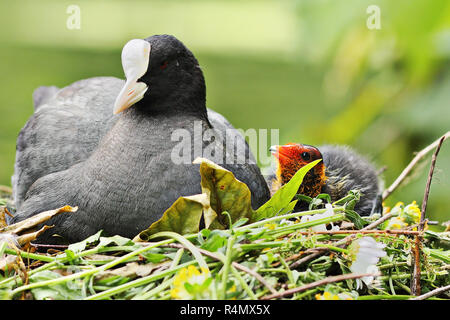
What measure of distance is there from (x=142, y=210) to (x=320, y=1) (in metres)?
1.84

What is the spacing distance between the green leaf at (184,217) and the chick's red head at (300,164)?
79cm

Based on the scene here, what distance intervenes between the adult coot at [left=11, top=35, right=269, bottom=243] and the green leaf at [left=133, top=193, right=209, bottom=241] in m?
0.18

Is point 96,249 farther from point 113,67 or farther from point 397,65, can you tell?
point 113,67

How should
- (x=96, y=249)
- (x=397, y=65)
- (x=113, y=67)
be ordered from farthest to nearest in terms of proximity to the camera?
(x=113, y=67)
(x=397, y=65)
(x=96, y=249)

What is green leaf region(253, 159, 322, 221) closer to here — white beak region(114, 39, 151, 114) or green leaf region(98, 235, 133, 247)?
green leaf region(98, 235, 133, 247)

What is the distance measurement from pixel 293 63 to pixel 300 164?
654cm

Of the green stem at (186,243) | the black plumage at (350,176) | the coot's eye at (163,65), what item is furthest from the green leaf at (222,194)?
the black plumage at (350,176)

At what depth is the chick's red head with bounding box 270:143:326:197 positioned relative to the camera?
9.14ft

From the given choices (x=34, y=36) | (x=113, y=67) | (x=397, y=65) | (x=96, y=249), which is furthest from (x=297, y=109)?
(x=96, y=249)

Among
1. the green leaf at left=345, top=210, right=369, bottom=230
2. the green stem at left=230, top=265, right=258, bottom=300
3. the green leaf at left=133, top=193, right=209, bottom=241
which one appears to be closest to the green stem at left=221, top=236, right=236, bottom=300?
the green stem at left=230, top=265, right=258, bottom=300

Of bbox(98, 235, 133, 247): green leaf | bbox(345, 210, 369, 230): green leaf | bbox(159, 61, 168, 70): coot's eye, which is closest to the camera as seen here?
bbox(98, 235, 133, 247): green leaf

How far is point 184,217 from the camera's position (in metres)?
2.07

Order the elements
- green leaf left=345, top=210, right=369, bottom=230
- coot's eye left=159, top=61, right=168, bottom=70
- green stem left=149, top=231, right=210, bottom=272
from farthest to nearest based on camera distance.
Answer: coot's eye left=159, top=61, right=168, bottom=70, green leaf left=345, top=210, right=369, bottom=230, green stem left=149, top=231, right=210, bottom=272

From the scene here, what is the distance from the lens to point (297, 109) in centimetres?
778
